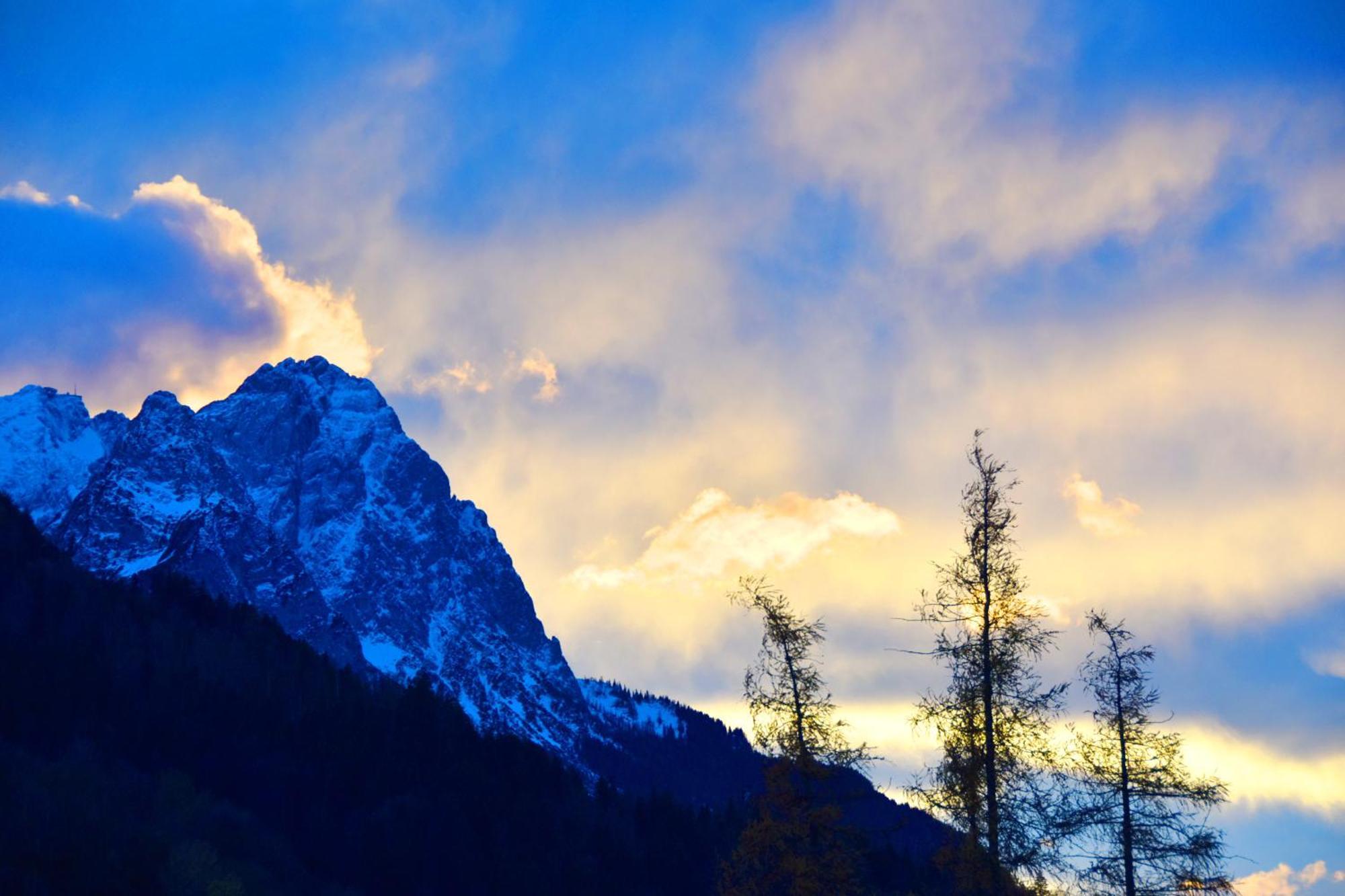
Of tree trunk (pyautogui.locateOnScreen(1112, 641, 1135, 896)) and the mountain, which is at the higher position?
the mountain

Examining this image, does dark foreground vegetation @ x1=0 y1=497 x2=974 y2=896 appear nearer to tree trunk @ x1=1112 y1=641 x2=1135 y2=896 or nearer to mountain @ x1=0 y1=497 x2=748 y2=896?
mountain @ x1=0 y1=497 x2=748 y2=896

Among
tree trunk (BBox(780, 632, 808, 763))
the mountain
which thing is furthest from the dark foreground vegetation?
tree trunk (BBox(780, 632, 808, 763))

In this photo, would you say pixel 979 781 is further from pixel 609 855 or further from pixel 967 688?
pixel 609 855

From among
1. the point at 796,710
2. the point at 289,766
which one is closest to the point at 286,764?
the point at 289,766

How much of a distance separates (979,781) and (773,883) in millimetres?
5848

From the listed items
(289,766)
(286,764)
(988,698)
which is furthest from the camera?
(286,764)

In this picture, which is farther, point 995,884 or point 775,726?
point 775,726

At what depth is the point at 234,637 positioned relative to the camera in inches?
5782

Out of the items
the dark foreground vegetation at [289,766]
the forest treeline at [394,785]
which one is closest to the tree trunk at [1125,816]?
the forest treeline at [394,785]

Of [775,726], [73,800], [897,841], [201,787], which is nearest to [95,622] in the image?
[201,787]

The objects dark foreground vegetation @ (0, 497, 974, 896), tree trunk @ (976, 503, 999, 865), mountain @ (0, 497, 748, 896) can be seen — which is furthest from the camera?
mountain @ (0, 497, 748, 896)

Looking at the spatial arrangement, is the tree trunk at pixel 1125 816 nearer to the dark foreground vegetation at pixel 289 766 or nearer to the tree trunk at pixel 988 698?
the tree trunk at pixel 988 698

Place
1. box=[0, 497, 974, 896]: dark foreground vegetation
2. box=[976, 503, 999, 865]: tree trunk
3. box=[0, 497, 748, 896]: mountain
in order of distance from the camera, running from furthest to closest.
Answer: box=[0, 497, 748, 896]: mountain, box=[0, 497, 974, 896]: dark foreground vegetation, box=[976, 503, 999, 865]: tree trunk

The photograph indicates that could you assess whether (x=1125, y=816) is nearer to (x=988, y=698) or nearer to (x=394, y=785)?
(x=988, y=698)
